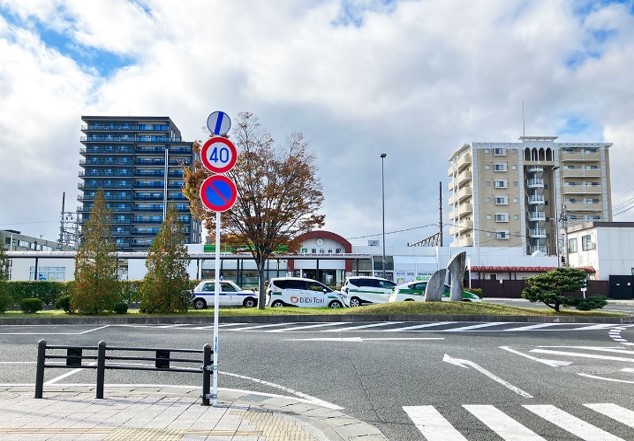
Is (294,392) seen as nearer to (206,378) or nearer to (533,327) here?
(206,378)

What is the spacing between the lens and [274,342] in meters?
12.9

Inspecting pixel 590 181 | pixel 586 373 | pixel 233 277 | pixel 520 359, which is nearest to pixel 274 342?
pixel 520 359

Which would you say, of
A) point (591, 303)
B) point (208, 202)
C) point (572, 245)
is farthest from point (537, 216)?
point (208, 202)

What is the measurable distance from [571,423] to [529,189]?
2687 inches

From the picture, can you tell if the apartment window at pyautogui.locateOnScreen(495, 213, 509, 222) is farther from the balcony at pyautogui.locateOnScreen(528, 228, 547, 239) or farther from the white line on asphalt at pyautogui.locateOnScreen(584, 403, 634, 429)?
the white line on asphalt at pyautogui.locateOnScreen(584, 403, 634, 429)

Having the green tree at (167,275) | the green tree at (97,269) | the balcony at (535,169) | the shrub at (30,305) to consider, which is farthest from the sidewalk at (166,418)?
the balcony at (535,169)

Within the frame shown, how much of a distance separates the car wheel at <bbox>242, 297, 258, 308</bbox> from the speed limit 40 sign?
1923cm

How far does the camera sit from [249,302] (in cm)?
2553

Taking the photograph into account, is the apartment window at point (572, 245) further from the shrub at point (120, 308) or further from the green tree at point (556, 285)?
the shrub at point (120, 308)

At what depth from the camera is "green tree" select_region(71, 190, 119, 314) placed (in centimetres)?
1997

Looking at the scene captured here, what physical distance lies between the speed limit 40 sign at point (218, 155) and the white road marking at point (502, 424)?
4.25 m

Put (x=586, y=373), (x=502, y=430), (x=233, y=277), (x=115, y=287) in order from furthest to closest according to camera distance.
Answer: (x=233, y=277) < (x=115, y=287) < (x=586, y=373) < (x=502, y=430)

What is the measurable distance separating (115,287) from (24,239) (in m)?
77.0

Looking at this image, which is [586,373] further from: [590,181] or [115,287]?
[590,181]
